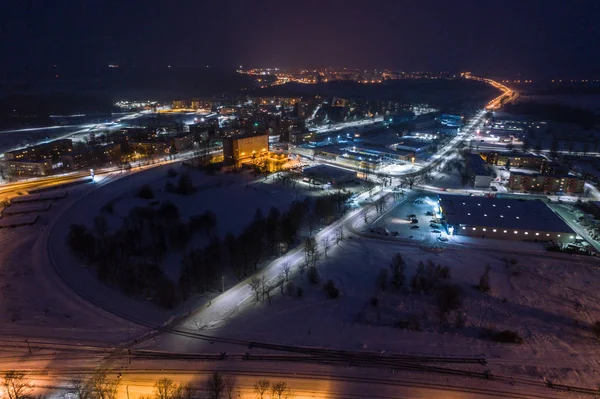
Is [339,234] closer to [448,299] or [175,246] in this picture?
[448,299]

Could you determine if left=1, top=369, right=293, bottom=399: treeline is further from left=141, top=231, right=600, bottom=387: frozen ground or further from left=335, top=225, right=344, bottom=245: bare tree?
left=335, top=225, right=344, bottom=245: bare tree

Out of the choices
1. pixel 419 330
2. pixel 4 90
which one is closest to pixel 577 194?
pixel 419 330

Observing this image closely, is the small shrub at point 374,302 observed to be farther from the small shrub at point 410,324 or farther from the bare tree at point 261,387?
the bare tree at point 261,387

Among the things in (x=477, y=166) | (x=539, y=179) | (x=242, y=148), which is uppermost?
(x=242, y=148)

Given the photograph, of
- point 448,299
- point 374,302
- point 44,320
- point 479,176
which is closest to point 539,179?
point 479,176

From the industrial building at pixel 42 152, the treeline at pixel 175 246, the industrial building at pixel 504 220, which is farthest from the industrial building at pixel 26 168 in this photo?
the industrial building at pixel 504 220

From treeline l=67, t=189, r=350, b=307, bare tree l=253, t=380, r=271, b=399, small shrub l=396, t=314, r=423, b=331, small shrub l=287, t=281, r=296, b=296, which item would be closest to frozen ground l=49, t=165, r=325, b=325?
treeline l=67, t=189, r=350, b=307
